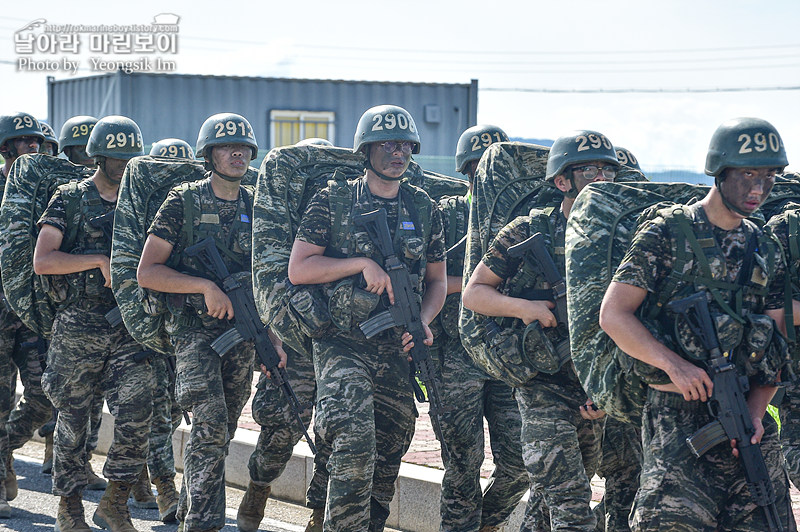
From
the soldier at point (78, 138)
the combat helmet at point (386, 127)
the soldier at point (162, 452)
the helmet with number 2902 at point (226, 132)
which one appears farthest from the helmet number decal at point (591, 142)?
the soldier at point (78, 138)

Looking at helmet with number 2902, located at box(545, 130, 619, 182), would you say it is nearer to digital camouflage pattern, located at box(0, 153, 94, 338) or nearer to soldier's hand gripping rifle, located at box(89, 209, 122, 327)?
soldier's hand gripping rifle, located at box(89, 209, 122, 327)

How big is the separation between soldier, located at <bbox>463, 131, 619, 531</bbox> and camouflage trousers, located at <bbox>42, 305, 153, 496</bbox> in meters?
2.38

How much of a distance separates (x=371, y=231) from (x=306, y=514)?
2.39 m

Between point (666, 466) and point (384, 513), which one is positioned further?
point (384, 513)

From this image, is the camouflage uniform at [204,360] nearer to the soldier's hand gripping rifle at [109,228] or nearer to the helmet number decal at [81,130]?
the soldier's hand gripping rifle at [109,228]

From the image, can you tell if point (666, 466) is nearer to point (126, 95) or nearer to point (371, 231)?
point (371, 231)

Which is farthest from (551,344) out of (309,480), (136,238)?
(309,480)

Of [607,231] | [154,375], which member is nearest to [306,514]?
[154,375]

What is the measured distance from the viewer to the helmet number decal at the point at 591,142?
18.1 ft

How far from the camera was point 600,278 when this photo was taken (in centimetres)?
482

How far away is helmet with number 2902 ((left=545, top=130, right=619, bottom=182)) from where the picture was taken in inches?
217

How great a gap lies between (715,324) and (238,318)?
292 cm

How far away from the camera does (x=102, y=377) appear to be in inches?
283

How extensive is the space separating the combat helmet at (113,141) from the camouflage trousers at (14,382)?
163 cm
